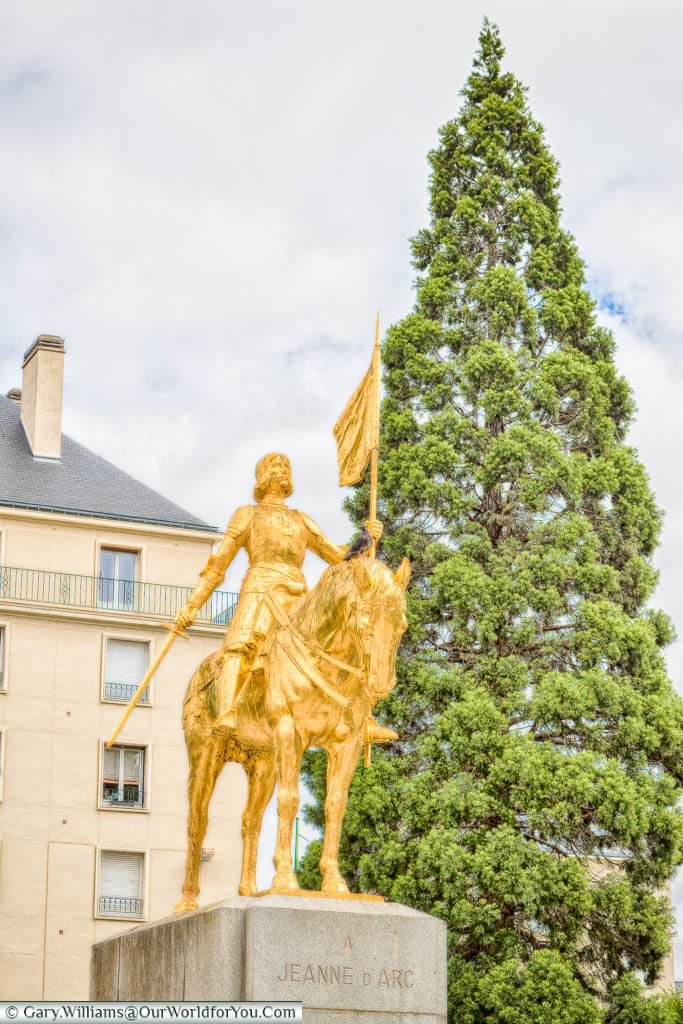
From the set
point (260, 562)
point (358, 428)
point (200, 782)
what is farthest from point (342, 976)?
point (358, 428)

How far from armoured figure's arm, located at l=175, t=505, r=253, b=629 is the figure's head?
231mm

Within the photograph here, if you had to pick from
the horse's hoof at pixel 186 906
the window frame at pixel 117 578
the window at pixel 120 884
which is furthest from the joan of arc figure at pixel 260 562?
the window frame at pixel 117 578

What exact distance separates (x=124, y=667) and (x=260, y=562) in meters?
27.7

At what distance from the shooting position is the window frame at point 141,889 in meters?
41.7

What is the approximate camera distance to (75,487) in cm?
4566

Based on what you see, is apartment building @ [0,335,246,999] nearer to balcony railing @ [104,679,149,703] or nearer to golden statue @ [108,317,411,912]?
balcony railing @ [104,679,149,703]

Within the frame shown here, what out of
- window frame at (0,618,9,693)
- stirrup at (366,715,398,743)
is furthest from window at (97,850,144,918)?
stirrup at (366,715,398,743)

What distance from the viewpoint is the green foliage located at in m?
30.9

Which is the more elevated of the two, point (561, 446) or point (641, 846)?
point (561, 446)

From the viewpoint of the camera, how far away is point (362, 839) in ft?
108

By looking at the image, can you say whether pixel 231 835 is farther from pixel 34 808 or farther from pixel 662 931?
pixel 662 931

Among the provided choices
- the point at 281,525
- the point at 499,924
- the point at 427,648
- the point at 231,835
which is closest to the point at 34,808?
the point at 231,835

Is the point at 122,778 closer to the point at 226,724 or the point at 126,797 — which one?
the point at 126,797

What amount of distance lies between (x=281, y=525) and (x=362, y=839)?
55.7ft
